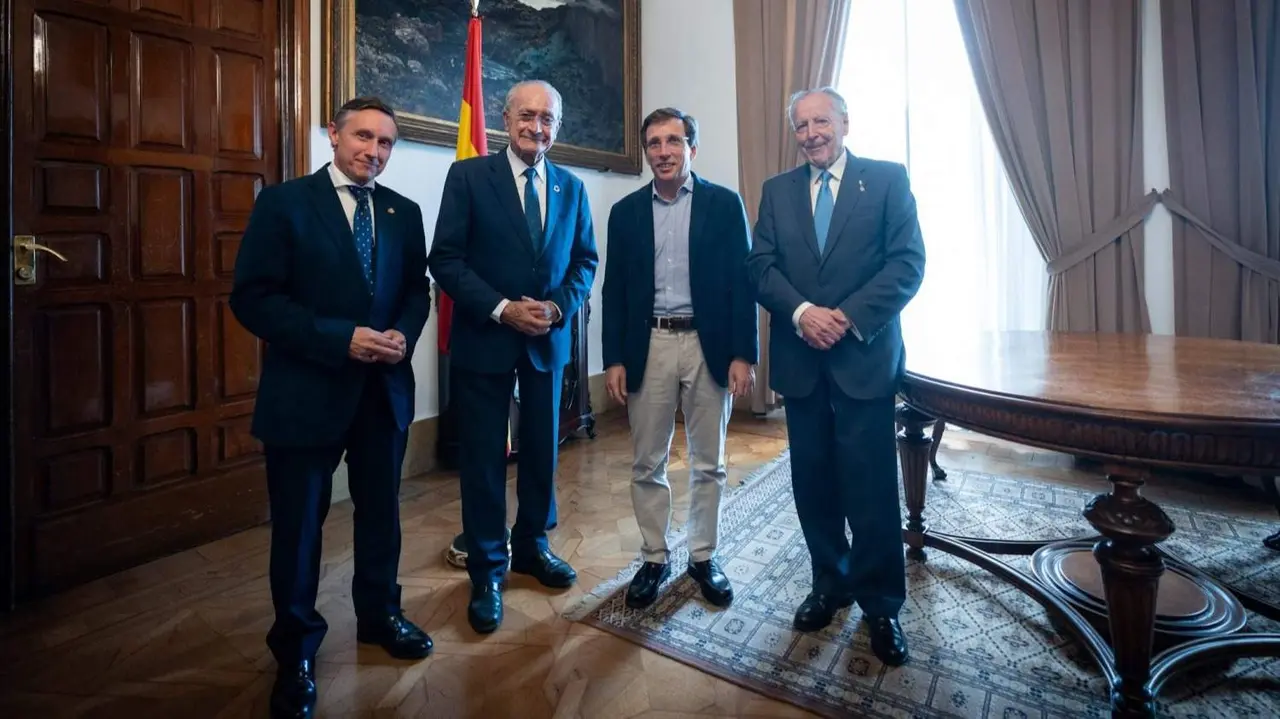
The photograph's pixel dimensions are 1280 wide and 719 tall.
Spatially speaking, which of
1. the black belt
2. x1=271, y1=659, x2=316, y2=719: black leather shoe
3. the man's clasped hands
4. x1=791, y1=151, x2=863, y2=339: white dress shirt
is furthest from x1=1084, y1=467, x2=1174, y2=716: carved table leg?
x1=271, y1=659, x2=316, y2=719: black leather shoe

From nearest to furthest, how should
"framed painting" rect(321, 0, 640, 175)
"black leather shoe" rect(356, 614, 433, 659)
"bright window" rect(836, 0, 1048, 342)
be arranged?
"black leather shoe" rect(356, 614, 433, 659)
"framed painting" rect(321, 0, 640, 175)
"bright window" rect(836, 0, 1048, 342)

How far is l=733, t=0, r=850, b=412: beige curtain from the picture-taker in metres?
4.70

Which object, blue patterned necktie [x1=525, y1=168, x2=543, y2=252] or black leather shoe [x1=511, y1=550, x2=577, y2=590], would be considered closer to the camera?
blue patterned necktie [x1=525, y1=168, x2=543, y2=252]

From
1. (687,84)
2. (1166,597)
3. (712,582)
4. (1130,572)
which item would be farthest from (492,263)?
(687,84)

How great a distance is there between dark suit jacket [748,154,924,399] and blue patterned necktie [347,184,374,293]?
109cm

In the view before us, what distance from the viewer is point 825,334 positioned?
1874 mm

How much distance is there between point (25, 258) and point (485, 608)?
76.8 inches

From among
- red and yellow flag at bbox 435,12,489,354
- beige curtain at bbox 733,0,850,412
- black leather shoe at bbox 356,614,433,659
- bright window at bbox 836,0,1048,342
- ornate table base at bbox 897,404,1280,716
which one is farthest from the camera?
beige curtain at bbox 733,0,850,412

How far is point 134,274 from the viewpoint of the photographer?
2621mm

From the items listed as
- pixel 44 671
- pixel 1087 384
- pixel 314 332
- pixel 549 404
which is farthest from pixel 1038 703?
pixel 44 671

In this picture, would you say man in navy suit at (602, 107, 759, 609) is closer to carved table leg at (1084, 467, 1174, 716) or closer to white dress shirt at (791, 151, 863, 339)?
white dress shirt at (791, 151, 863, 339)

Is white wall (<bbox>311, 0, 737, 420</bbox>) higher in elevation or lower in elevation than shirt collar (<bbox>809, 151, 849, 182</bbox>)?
higher

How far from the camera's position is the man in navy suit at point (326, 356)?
5.65 feet

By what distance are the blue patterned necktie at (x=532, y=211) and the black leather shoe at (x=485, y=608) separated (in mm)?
1110
